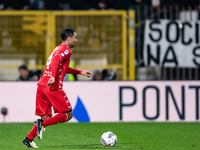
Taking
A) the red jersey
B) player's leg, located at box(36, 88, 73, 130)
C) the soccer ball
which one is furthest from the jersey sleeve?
the soccer ball

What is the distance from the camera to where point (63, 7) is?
39.1 ft

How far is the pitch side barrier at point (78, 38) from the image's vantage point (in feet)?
34.3

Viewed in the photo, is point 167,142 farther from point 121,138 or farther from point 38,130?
point 38,130

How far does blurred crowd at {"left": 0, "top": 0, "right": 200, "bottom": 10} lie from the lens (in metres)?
10.7

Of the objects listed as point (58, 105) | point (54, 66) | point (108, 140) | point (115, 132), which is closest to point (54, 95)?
point (58, 105)

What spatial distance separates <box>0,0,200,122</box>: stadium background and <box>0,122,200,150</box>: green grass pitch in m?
0.76

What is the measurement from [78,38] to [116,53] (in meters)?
0.88

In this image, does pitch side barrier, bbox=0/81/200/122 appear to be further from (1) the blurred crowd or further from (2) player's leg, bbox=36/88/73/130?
(2) player's leg, bbox=36/88/73/130

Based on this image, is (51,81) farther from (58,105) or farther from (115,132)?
(115,132)

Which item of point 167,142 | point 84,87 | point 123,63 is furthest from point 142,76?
point 167,142

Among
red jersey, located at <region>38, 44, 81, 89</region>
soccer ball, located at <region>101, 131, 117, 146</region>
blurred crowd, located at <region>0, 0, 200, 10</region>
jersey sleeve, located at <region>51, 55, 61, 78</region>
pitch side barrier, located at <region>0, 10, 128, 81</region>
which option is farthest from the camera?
blurred crowd, located at <region>0, 0, 200, 10</region>

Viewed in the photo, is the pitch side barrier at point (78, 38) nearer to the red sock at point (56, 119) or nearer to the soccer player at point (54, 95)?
the soccer player at point (54, 95)

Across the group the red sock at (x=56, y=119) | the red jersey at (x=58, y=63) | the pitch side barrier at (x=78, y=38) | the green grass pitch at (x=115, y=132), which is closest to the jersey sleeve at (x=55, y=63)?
the red jersey at (x=58, y=63)

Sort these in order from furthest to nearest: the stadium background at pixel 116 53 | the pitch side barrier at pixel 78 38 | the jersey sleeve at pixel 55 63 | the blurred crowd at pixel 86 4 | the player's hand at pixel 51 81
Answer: the blurred crowd at pixel 86 4 → the pitch side barrier at pixel 78 38 → the stadium background at pixel 116 53 → the jersey sleeve at pixel 55 63 → the player's hand at pixel 51 81
